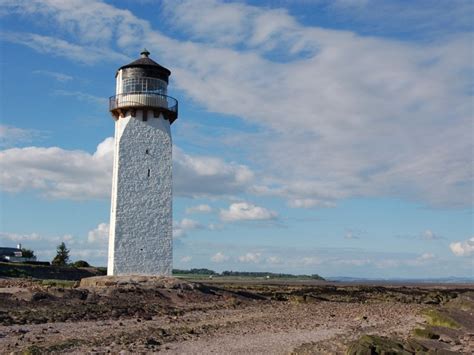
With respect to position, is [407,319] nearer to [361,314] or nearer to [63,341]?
[361,314]

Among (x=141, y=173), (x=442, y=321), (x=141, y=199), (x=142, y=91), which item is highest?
(x=142, y=91)

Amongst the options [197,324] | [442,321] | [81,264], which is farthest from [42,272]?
[442,321]

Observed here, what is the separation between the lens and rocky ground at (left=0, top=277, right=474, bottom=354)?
13.6 meters

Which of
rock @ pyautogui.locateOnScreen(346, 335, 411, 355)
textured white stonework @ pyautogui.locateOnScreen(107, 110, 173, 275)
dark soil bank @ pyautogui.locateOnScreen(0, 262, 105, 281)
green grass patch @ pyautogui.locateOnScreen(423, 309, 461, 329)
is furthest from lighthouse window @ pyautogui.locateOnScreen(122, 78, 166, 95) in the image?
rock @ pyautogui.locateOnScreen(346, 335, 411, 355)

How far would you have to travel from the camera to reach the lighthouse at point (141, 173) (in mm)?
27453

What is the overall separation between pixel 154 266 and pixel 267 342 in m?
13.5

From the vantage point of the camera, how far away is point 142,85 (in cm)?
2906

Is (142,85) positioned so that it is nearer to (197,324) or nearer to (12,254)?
(197,324)

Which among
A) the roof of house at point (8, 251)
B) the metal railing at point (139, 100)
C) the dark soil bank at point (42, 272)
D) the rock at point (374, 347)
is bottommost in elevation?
the rock at point (374, 347)

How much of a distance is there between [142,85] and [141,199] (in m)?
5.91

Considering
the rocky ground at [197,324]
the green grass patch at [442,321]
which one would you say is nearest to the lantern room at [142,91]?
the rocky ground at [197,324]

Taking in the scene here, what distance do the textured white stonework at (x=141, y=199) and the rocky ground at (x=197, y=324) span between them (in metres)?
1.42

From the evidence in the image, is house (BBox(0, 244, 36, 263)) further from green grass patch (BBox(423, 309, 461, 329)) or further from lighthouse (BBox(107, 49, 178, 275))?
green grass patch (BBox(423, 309, 461, 329))

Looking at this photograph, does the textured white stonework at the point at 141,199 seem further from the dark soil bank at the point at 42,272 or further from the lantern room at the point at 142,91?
the dark soil bank at the point at 42,272
